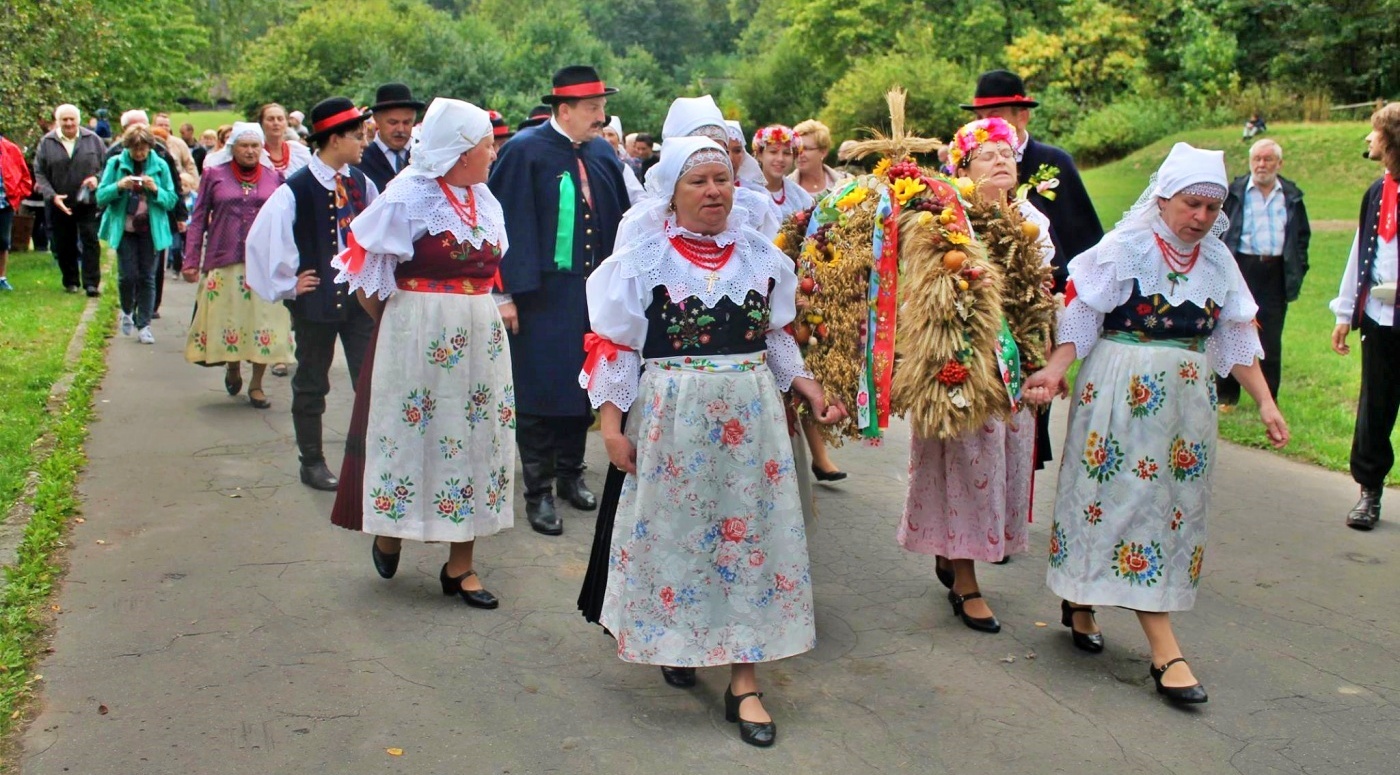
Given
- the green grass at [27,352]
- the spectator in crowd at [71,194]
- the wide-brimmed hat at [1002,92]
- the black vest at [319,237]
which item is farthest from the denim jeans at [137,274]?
the wide-brimmed hat at [1002,92]

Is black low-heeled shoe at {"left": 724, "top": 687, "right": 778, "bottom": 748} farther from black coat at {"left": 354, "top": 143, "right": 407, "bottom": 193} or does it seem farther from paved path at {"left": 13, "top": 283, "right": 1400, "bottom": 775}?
black coat at {"left": 354, "top": 143, "right": 407, "bottom": 193}

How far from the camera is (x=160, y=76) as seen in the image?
4034 cm

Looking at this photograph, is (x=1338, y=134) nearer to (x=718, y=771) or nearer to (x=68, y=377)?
(x=68, y=377)

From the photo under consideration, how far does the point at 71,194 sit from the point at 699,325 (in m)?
13.4

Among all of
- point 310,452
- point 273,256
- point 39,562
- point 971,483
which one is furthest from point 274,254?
point 971,483

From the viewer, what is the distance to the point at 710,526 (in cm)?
458

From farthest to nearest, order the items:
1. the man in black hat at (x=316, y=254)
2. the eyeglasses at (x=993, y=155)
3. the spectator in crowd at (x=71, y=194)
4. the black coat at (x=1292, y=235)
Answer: the spectator in crowd at (x=71, y=194) < the black coat at (x=1292, y=235) < the man in black hat at (x=316, y=254) < the eyeglasses at (x=993, y=155)

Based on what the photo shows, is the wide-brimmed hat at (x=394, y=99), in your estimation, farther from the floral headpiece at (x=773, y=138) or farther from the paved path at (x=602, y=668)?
the paved path at (x=602, y=668)

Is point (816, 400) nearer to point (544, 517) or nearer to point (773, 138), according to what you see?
point (544, 517)

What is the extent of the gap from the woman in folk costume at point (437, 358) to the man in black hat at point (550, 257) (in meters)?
1.02

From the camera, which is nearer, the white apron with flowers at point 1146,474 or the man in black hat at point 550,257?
the white apron with flowers at point 1146,474

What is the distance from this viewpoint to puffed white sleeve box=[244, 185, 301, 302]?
689 centimetres

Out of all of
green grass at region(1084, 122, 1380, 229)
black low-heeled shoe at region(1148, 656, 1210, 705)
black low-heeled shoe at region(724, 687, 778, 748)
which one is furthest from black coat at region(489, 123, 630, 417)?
green grass at region(1084, 122, 1380, 229)

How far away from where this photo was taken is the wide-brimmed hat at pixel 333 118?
717 cm
